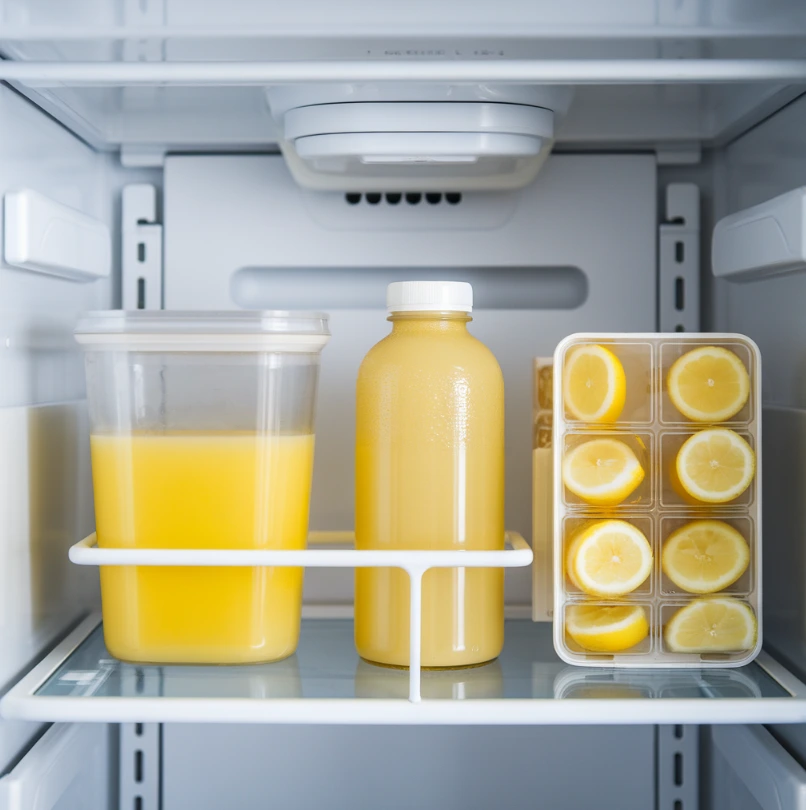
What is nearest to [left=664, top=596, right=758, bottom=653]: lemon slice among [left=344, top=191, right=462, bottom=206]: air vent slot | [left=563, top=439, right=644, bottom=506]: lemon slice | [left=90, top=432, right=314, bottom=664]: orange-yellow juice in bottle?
Answer: [left=563, top=439, right=644, bottom=506]: lemon slice

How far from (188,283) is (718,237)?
0.55 m

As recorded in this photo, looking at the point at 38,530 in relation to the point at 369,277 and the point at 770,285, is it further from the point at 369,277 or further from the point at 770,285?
the point at 770,285

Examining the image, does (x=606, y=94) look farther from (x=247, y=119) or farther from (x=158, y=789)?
(x=158, y=789)

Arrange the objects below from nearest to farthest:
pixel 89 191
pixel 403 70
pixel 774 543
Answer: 1. pixel 403 70
2. pixel 774 543
3. pixel 89 191

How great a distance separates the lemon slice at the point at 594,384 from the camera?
2.54ft

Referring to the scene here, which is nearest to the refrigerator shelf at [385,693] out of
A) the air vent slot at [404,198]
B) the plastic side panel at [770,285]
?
the plastic side panel at [770,285]

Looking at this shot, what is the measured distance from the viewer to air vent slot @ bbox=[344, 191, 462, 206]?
102 cm

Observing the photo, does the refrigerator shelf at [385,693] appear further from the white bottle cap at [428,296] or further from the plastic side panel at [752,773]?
the white bottle cap at [428,296]

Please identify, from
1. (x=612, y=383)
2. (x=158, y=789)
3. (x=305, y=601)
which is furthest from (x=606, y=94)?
(x=158, y=789)

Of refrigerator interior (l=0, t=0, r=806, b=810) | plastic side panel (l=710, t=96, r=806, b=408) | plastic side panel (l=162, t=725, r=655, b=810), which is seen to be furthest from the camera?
plastic side panel (l=162, t=725, r=655, b=810)

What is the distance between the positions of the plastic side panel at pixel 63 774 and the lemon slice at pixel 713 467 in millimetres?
569

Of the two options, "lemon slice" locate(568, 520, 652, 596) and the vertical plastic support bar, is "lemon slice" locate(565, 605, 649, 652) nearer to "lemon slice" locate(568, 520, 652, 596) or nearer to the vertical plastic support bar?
"lemon slice" locate(568, 520, 652, 596)

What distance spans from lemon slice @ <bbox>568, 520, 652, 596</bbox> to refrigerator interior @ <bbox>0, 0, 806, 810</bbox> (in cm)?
8

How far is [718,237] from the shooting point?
94 centimetres
